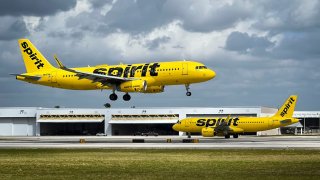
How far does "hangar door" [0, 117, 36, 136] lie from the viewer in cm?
18012

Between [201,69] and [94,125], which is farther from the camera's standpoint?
[94,125]

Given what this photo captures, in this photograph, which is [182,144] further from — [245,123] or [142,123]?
[142,123]

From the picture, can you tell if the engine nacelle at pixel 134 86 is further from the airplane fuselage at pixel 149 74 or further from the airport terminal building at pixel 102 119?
the airport terminal building at pixel 102 119

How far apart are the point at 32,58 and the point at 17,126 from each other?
9196 centimetres

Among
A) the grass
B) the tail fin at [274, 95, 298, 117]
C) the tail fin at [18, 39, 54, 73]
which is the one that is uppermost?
the tail fin at [18, 39, 54, 73]

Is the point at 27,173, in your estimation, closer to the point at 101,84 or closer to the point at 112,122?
the point at 101,84

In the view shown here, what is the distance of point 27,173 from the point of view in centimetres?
4194

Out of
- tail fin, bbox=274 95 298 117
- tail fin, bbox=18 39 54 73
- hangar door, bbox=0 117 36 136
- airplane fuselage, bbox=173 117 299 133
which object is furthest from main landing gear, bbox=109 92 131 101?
hangar door, bbox=0 117 36 136

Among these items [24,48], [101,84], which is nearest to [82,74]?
[101,84]

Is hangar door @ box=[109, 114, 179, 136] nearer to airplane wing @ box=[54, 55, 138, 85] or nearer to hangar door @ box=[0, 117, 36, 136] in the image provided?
hangar door @ box=[0, 117, 36, 136]

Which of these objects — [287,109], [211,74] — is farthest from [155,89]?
[287,109]

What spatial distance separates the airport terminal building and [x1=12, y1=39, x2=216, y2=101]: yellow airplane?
7927 cm

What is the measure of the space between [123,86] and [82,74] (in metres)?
5.99

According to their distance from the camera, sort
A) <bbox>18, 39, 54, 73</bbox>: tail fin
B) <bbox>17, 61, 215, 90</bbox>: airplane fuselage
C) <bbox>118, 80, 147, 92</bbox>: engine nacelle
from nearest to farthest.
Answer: <bbox>17, 61, 215, 90</bbox>: airplane fuselage, <bbox>118, 80, 147, 92</bbox>: engine nacelle, <bbox>18, 39, 54, 73</bbox>: tail fin
